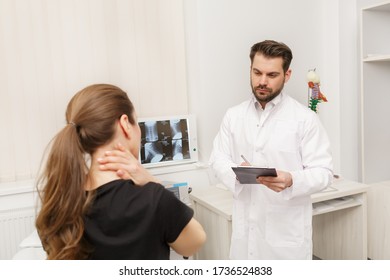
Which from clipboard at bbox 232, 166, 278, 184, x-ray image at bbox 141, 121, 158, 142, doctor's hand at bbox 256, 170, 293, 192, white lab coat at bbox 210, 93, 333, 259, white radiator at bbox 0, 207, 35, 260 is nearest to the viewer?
clipboard at bbox 232, 166, 278, 184

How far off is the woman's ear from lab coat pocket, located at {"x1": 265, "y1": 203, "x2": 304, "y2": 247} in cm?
102

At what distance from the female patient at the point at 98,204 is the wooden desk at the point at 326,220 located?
1088 millimetres

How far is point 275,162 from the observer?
5.92 ft

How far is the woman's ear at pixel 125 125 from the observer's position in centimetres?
97

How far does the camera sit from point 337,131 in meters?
3.01

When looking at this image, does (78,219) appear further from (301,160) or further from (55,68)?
(55,68)

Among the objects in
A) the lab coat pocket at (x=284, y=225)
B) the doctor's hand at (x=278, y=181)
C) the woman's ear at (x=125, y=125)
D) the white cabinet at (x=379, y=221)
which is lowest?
the white cabinet at (x=379, y=221)

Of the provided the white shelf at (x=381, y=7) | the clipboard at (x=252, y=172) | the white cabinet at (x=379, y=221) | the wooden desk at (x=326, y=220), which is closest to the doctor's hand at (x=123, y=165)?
the clipboard at (x=252, y=172)

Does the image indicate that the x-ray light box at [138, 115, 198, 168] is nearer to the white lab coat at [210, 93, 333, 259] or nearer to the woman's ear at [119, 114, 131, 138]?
the white lab coat at [210, 93, 333, 259]

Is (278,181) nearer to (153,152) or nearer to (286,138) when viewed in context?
(286,138)

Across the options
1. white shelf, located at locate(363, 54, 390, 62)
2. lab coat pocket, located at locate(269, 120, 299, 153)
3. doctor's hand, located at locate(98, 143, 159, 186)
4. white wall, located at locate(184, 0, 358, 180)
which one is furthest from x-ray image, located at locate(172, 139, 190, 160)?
doctor's hand, located at locate(98, 143, 159, 186)

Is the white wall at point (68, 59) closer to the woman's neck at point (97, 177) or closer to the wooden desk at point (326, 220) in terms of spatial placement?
the wooden desk at point (326, 220)

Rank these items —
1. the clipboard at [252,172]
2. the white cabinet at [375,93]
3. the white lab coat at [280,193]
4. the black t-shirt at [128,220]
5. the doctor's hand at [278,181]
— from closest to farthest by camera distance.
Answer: the black t-shirt at [128,220]
the clipboard at [252,172]
the doctor's hand at [278,181]
the white lab coat at [280,193]
the white cabinet at [375,93]

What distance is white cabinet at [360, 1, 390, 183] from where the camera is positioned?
270 centimetres
